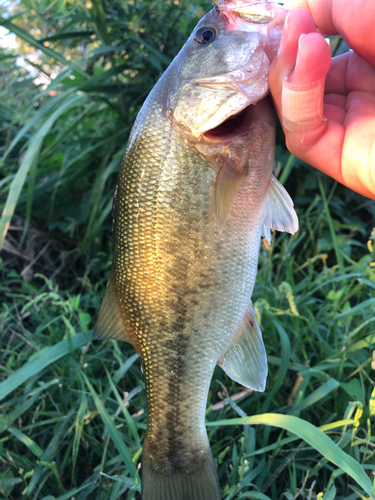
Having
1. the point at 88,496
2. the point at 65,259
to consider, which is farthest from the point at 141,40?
the point at 88,496

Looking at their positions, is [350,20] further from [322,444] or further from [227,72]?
[322,444]

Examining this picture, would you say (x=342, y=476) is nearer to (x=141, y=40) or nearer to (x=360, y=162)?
(x=360, y=162)

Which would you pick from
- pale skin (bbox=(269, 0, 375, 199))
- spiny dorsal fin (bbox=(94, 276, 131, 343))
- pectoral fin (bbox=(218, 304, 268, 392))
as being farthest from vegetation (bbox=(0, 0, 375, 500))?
pale skin (bbox=(269, 0, 375, 199))

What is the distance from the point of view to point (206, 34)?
1.23 metres

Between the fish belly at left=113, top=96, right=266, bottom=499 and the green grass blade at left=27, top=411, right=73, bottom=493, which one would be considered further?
the green grass blade at left=27, top=411, right=73, bottom=493

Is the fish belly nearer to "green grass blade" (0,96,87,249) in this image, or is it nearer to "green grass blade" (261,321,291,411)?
"green grass blade" (261,321,291,411)

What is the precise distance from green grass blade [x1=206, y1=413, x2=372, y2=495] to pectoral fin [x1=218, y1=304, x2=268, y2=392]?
134mm

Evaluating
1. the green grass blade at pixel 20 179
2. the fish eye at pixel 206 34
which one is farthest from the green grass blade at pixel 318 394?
the green grass blade at pixel 20 179

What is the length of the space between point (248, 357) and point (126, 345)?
105cm

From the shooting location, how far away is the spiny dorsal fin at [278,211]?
124 cm

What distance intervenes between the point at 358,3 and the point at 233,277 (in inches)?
35.8

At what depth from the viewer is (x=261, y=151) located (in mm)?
1195

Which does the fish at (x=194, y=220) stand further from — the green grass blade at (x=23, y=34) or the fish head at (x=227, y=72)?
the green grass blade at (x=23, y=34)

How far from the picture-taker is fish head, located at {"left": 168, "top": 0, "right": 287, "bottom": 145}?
1.12 metres
